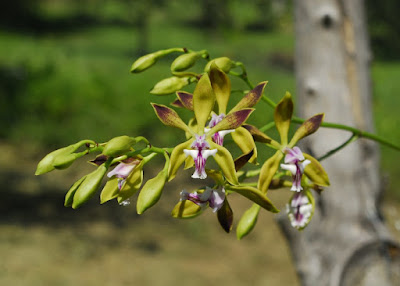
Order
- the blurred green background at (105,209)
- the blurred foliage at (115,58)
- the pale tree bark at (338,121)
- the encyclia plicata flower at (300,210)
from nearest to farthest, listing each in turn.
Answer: the encyclia plicata flower at (300,210) → the pale tree bark at (338,121) → the blurred green background at (105,209) → the blurred foliage at (115,58)

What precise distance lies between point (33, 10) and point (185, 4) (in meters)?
3.64

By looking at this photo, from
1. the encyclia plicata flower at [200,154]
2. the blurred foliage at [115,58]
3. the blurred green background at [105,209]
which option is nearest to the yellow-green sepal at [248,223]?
the encyclia plicata flower at [200,154]

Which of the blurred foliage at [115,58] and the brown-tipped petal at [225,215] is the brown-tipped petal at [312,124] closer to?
the brown-tipped petal at [225,215]

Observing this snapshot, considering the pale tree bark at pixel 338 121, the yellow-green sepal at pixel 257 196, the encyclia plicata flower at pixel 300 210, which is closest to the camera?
the yellow-green sepal at pixel 257 196

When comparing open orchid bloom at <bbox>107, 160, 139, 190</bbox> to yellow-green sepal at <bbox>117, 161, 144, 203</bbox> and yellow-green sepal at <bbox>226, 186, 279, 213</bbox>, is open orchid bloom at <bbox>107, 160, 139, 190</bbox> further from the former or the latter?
yellow-green sepal at <bbox>226, 186, 279, 213</bbox>

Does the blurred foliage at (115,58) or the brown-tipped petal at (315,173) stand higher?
the brown-tipped petal at (315,173)

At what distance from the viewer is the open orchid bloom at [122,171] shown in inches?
22.9

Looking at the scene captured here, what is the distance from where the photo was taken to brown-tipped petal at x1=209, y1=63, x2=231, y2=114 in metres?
0.59

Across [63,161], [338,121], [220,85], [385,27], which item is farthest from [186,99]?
[385,27]

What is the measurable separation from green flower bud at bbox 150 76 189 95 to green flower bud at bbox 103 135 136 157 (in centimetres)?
13

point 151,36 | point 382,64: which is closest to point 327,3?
point 382,64

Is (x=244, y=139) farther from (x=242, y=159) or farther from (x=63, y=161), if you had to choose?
(x=63, y=161)

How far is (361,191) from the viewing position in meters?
1.34

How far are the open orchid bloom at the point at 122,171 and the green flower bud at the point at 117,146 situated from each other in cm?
3
